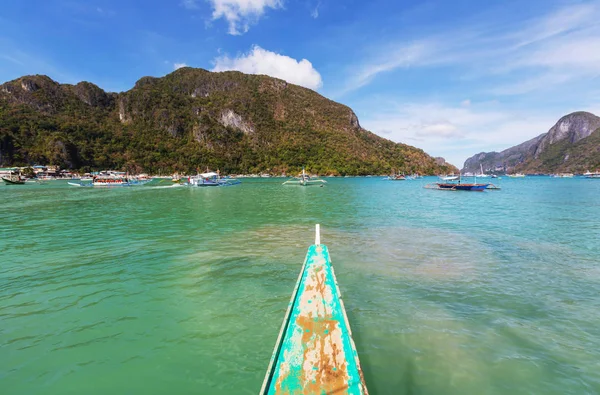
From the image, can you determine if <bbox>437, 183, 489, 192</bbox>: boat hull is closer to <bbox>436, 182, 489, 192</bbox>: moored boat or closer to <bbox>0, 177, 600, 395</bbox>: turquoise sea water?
<bbox>436, 182, 489, 192</bbox>: moored boat

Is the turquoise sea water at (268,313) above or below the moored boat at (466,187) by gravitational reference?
below

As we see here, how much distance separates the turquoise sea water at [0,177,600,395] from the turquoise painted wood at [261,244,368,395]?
4.15ft

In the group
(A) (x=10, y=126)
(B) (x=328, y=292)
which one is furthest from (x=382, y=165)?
(A) (x=10, y=126)

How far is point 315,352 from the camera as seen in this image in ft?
13.5

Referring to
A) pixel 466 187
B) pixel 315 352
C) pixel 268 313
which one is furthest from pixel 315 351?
pixel 466 187

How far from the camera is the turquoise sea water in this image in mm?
5066

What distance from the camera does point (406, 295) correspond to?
8477 millimetres

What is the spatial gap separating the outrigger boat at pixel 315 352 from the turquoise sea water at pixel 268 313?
126cm

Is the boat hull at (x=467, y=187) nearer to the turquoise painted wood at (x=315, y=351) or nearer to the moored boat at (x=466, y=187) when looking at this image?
the moored boat at (x=466, y=187)

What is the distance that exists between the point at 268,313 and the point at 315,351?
11.7 ft

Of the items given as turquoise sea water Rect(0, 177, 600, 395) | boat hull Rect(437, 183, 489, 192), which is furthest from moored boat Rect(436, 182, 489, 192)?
turquoise sea water Rect(0, 177, 600, 395)

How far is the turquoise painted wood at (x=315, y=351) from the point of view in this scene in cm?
353

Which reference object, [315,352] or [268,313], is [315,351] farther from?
[268,313]

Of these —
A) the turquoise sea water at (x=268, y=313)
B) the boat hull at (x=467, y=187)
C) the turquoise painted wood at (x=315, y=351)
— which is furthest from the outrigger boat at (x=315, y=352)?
the boat hull at (x=467, y=187)
